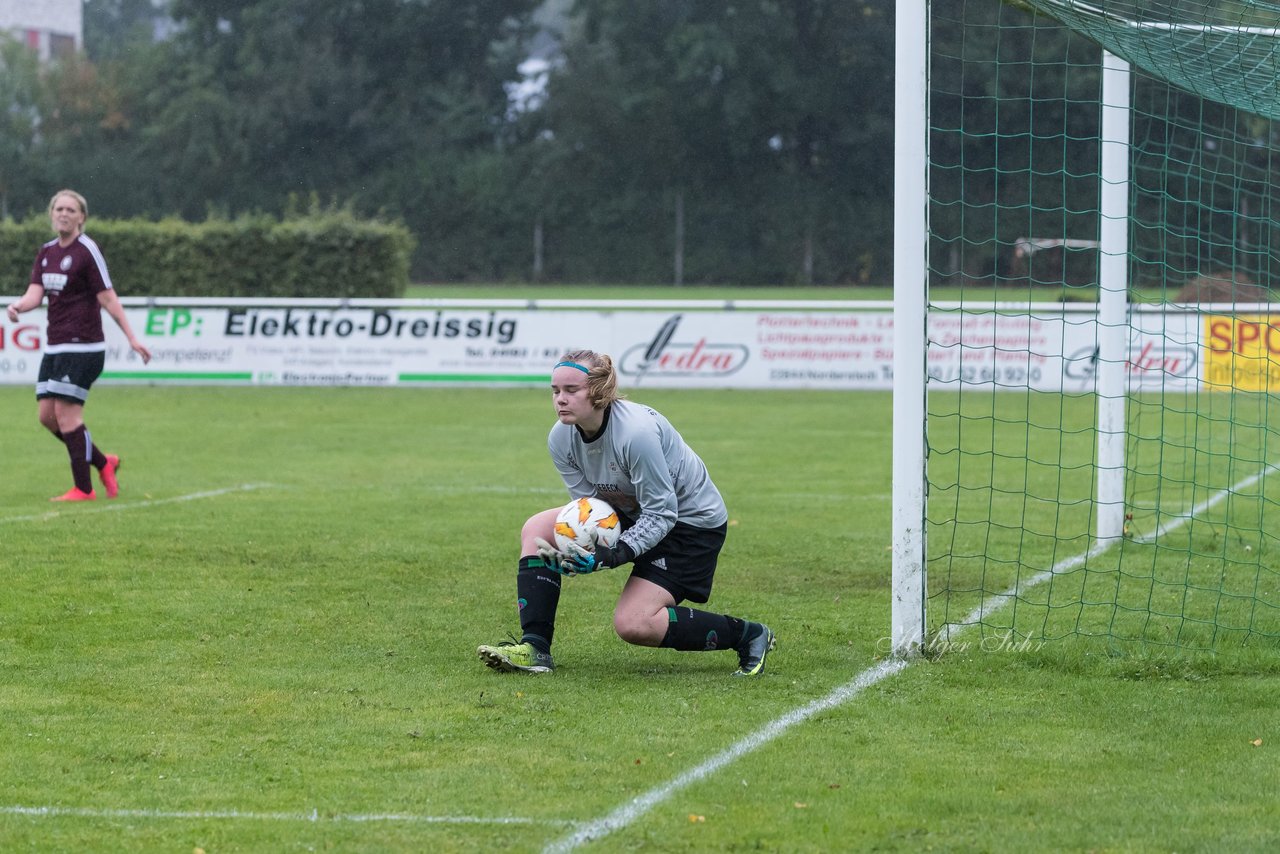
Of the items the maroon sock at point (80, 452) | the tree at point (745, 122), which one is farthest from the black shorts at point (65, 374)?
the tree at point (745, 122)

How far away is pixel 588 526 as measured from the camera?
Result: 19.8 feet

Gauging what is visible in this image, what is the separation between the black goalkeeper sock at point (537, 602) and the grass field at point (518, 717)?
0.16 m

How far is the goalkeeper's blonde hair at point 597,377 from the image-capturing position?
5883 mm

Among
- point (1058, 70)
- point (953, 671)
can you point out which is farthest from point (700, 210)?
point (953, 671)

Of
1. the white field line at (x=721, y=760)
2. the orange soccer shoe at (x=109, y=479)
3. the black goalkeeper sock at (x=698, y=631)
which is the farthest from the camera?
the orange soccer shoe at (x=109, y=479)

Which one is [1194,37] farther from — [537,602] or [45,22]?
[45,22]

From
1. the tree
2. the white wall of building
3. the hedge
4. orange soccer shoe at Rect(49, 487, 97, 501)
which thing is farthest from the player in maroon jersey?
the white wall of building

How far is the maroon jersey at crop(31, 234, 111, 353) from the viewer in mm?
10648

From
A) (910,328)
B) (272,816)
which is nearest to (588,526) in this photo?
(910,328)

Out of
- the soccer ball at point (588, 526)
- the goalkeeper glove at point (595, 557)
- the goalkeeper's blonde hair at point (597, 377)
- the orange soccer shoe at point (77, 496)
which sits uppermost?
the goalkeeper's blonde hair at point (597, 377)

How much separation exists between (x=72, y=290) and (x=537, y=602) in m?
5.78

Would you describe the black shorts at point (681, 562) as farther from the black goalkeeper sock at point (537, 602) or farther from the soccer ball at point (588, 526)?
the black goalkeeper sock at point (537, 602)

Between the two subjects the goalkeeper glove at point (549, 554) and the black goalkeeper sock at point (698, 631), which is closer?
the goalkeeper glove at point (549, 554)

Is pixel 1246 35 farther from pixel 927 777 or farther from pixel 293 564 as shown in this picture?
pixel 293 564
